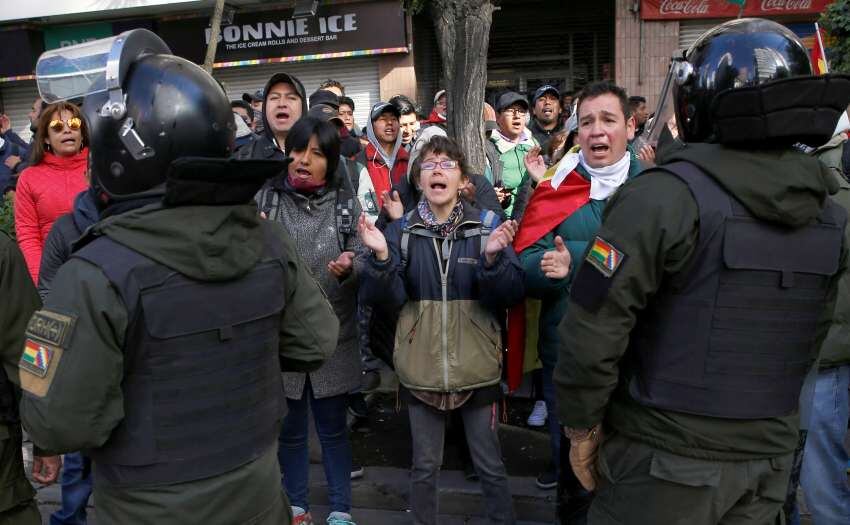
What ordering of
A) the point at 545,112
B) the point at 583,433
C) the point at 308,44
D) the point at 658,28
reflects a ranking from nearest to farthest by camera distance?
the point at 583,433 < the point at 545,112 < the point at 658,28 < the point at 308,44

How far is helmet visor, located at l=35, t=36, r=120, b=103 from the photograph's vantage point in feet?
6.63

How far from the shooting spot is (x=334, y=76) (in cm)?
1362

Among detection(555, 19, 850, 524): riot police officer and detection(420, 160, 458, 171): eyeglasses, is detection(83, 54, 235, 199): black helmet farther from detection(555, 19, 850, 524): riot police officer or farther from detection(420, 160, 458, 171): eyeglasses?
detection(420, 160, 458, 171): eyeglasses

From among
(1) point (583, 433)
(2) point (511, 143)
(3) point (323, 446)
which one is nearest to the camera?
(1) point (583, 433)

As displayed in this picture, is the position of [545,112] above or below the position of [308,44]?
below

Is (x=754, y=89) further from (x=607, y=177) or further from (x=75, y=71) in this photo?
(x=75, y=71)

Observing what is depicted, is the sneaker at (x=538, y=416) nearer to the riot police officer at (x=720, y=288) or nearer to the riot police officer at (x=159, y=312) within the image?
the riot police officer at (x=720, y=288)

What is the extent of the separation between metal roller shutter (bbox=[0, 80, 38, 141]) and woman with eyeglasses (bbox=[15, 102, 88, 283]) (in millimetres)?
12145

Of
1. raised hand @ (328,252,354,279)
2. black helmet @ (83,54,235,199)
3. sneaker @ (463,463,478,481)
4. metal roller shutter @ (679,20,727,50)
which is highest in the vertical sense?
metal roller shutter @ (679,20,727,50)

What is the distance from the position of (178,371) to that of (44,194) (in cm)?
293

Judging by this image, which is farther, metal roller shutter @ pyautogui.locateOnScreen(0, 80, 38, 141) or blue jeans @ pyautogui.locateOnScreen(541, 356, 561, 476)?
metal roller shutter @ pyautogui.locateOnScreen(0, 80, 38, 141)

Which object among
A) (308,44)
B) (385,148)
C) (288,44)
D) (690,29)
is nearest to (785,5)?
(690,29)

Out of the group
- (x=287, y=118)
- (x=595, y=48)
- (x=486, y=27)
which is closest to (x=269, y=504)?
(x=287, y=118)

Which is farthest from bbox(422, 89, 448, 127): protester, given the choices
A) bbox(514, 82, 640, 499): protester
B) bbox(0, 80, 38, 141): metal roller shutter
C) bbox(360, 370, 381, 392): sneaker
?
bbox(0, 80, 38, 141): metal roller shutter
